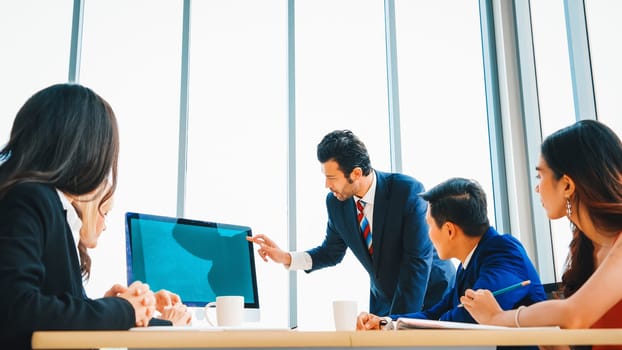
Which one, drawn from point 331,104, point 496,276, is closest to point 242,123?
point 331,104

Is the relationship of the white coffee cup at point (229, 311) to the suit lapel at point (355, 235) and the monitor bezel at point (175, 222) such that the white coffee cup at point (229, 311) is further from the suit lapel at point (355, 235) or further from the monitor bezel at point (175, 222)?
the suit lapel at point (355, 235)

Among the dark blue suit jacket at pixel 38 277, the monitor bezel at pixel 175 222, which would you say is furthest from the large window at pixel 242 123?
the dark blue suit jacket at pixel 38 277

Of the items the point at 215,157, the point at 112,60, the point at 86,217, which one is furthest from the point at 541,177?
the point at 112,60

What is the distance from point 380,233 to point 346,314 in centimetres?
128

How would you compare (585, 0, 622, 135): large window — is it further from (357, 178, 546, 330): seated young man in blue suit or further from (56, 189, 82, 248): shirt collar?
(56, 189, 82, 248): shirt collar

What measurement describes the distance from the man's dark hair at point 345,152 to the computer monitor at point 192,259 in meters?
0.88

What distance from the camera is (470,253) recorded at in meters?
2.04

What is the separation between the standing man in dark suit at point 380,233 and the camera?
102 inches

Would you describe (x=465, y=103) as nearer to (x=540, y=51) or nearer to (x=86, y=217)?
(x=540, y=51)

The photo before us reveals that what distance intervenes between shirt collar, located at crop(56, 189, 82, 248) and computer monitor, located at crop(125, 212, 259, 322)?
1.58 feet

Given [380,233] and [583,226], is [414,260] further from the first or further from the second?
[583,226]

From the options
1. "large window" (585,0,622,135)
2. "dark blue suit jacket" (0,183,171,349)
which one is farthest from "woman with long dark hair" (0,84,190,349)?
"large window" (585,0,622,135)

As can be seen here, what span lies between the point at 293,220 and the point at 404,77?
3.92ft

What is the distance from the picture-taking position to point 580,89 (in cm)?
315
